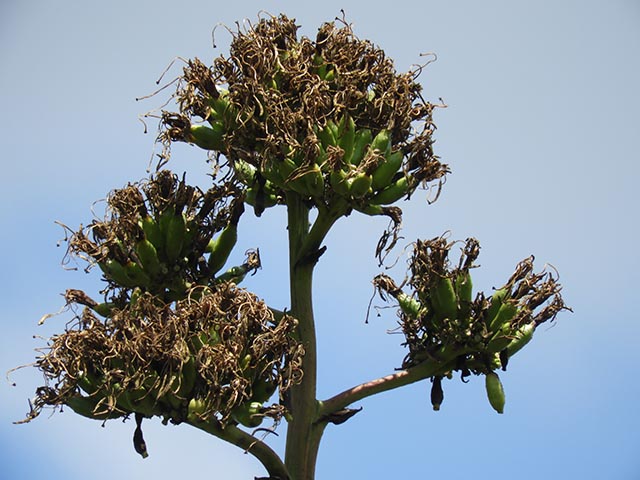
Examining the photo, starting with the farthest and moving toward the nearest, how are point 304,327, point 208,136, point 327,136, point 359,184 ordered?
point 208,136 < point 304,327 < point 327,136 < point 359,184

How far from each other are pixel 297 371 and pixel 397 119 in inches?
69.5

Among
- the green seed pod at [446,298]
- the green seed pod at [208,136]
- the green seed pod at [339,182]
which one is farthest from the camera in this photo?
the green seed pod at [208,136]

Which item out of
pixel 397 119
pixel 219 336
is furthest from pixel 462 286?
pixel 219 336

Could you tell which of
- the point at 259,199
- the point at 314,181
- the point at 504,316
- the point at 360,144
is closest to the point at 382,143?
the point at 360,144

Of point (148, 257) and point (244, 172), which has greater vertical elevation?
point (244, 172)

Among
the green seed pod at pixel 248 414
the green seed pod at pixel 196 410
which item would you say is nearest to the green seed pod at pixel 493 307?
the green seed pod at pixel 248 414

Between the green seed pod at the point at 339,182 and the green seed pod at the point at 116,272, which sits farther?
the green seed pod at the point at 116,272

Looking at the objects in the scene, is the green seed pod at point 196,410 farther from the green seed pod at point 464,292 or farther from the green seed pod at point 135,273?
the green seed pod at point 464,292

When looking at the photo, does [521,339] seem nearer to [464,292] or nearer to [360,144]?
[464,292]

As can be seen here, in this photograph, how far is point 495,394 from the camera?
6.88m

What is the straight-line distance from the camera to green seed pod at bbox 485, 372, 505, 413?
6.88 m

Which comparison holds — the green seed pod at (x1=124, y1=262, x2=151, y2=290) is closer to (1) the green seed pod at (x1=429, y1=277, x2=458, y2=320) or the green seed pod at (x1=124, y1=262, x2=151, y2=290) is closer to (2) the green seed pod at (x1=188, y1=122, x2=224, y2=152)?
(2) the green seed pod at (x1=188, y1=122, x2=224, y2=152)

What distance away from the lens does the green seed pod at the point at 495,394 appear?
271 inches

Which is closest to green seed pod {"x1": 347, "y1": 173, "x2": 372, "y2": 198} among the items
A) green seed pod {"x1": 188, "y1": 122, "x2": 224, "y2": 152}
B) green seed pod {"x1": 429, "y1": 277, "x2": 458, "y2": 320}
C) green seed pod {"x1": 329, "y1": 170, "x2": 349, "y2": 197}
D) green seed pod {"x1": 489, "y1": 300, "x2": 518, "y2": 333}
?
green seed pod {"x1": 329, "y1": 170, "x2": 349, "y2": 197}
